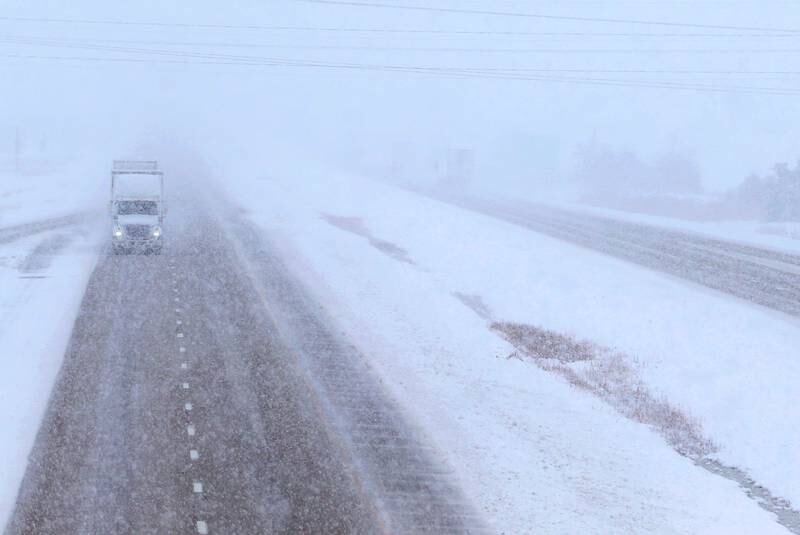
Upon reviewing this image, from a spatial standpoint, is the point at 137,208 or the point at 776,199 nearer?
the point at 137,208

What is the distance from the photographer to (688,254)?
34000 millimetres

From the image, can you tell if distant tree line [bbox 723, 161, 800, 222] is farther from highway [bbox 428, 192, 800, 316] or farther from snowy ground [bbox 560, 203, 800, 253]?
highway [bbox 428, 192, 800, 316]

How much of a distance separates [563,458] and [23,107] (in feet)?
672

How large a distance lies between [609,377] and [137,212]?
713 inches

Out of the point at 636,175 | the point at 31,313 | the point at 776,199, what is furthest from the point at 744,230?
the point at 31,313

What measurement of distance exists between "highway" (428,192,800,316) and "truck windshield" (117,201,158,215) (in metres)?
16.9

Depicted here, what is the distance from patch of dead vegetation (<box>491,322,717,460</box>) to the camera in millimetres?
13805

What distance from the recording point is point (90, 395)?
14133 mm

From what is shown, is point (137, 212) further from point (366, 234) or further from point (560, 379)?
point (560, 379)

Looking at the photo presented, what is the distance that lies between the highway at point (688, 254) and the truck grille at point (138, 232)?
1696 cm

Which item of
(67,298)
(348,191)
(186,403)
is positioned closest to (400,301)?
(67,298)

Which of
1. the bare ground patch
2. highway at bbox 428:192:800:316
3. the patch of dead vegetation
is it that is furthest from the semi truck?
highway at bbox 428:192:800:316

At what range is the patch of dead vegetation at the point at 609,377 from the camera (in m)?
13.8

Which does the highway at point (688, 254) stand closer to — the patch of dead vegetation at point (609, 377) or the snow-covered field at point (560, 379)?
the snow-covered field at point (560, 379)
